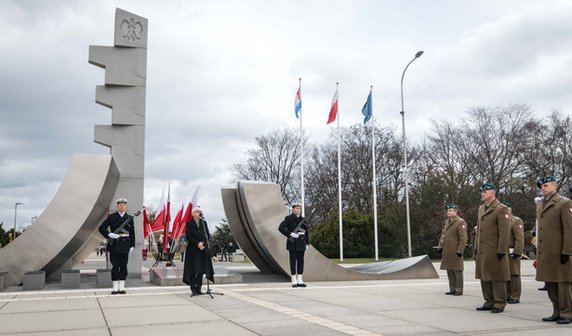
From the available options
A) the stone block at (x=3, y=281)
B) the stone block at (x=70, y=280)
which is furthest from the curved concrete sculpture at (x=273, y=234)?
the stone block at (x=3, y=281)

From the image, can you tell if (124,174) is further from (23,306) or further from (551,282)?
(551,282)

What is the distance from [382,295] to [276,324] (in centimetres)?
407

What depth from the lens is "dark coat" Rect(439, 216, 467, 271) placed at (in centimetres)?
1080

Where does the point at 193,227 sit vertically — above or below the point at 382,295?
above

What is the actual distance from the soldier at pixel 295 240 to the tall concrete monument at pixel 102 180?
4.43 metres

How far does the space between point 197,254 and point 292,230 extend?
2739 mm

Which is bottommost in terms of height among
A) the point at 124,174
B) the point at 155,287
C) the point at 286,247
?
the point at 155,287

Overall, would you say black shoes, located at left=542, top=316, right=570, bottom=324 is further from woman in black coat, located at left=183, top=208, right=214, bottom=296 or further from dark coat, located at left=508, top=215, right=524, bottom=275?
woman in black coat, located at left=183, top=208, right=214, bottom=296

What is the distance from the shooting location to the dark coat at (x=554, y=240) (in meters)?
7.02

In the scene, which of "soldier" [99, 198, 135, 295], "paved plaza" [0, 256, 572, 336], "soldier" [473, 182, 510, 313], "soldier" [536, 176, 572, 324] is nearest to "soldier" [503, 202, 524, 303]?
"paved plaza" [0, 256, 572, 336]

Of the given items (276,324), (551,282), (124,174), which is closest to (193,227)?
(276,324)

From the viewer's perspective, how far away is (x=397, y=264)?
15.2 meters

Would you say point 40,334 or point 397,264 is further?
point 397,264

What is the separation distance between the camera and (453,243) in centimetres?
1112
